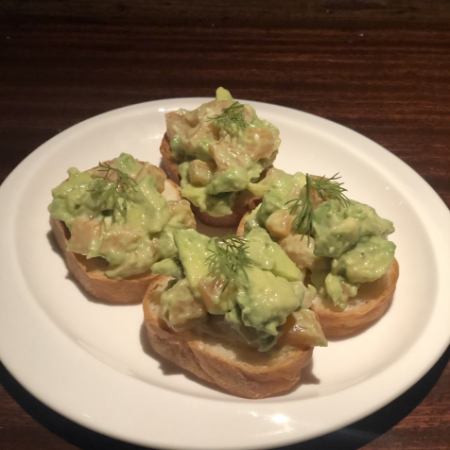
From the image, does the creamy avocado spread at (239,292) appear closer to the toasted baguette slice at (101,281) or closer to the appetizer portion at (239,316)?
the appetizer portion at (239,316)

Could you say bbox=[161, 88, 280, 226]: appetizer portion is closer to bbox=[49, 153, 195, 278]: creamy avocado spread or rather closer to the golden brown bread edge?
bbox=[49, 153, 195, 278]: creamy avocado spread

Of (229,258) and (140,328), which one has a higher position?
(229,258)

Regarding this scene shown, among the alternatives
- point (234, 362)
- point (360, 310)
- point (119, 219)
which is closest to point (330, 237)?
point (360, 310)

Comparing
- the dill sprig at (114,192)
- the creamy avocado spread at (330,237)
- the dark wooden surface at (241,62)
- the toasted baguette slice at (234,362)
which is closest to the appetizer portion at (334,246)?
the creamy avocado spread at (330,237)

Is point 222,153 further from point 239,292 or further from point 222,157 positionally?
point 239,292

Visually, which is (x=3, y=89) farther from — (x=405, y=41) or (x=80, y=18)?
(x=405, y=41)
